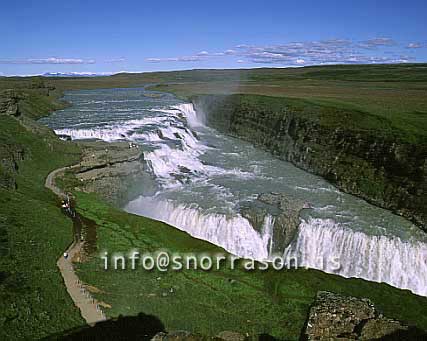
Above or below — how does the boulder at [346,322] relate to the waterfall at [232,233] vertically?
above

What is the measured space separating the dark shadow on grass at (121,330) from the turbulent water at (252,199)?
37.1 ft

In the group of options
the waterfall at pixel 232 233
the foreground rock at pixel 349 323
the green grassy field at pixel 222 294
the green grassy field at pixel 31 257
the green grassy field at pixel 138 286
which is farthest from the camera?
the waterfall at pixel 232 233

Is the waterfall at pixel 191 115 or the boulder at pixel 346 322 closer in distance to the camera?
the boulder at pixel 346 322

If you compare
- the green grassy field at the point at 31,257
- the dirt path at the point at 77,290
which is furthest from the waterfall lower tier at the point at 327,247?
the dirt path at the point at 77,290

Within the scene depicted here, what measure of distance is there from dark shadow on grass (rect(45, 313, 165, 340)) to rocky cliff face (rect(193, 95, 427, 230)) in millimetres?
19790

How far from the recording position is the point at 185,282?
17969 mm

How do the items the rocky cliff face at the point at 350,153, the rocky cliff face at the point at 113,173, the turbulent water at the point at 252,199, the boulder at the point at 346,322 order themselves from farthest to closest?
the rocky cliff face at the point at 350,153 < the rocky cliff face at the point at 113,173 < the turbulent water at the point at 252,199 < the boulder at the point at 346,322

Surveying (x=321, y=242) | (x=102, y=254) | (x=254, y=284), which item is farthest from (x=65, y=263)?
(x=321, y=242)

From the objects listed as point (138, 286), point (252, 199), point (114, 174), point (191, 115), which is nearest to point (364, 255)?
point (252, 199)

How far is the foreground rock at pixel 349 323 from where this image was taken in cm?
909

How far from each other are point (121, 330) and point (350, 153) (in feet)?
89.6

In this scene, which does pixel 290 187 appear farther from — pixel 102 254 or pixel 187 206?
pixel 102 254

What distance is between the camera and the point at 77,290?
1570 cm

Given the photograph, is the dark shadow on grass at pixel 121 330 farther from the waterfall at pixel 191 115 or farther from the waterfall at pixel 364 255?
the waterfall at pixel 191 115
